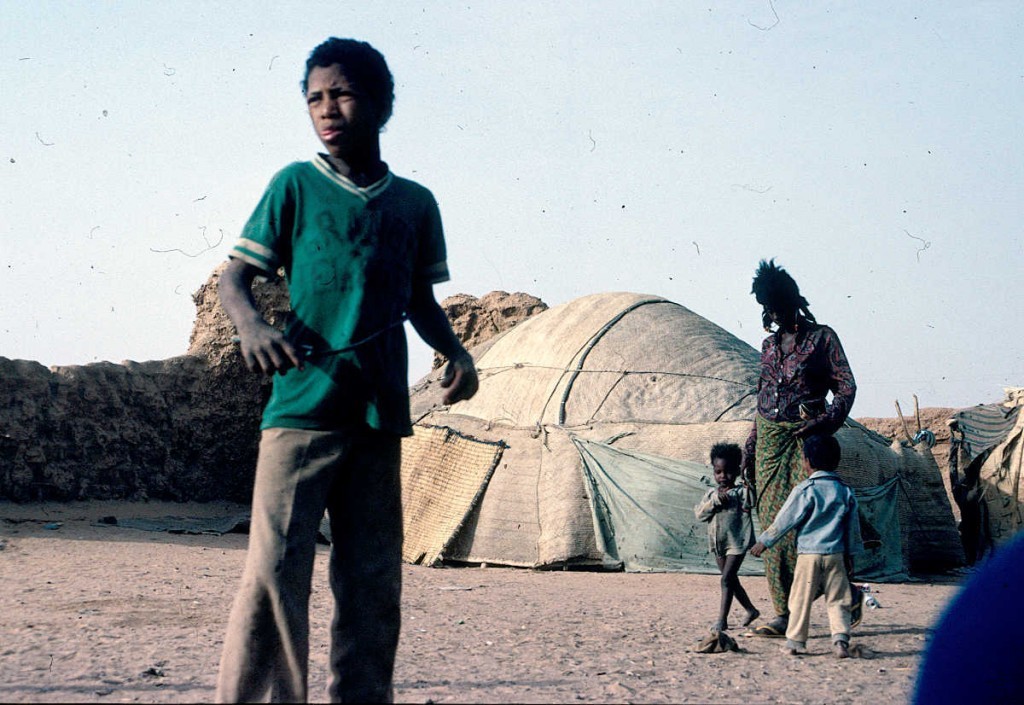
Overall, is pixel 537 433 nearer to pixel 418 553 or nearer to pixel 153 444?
pixel 418 553

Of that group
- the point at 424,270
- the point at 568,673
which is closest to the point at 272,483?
the point at 424,270

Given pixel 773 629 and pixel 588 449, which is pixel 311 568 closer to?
pixel 773 629

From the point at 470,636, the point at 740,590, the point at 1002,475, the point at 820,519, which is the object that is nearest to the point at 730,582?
the point at 740,590

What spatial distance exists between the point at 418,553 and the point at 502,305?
221 inches

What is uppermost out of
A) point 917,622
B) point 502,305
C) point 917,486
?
point 502,305

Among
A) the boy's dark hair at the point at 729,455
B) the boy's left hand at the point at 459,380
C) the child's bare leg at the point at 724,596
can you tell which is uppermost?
the boy's left hand at the point at 459,380

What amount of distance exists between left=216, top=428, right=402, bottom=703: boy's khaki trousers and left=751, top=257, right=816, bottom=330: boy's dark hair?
130 inches

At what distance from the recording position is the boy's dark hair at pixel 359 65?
2402mm

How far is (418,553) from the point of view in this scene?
27.8 feet

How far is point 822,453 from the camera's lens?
15.9 feet

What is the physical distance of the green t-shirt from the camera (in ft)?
7.58

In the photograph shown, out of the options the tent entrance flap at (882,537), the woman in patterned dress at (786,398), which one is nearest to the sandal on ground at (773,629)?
the woman in patterned dress at (786,398)

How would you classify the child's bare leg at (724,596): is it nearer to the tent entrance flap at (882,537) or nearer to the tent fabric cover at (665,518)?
the tent fabric cover at (665,518)

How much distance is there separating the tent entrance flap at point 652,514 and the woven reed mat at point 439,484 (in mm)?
902
